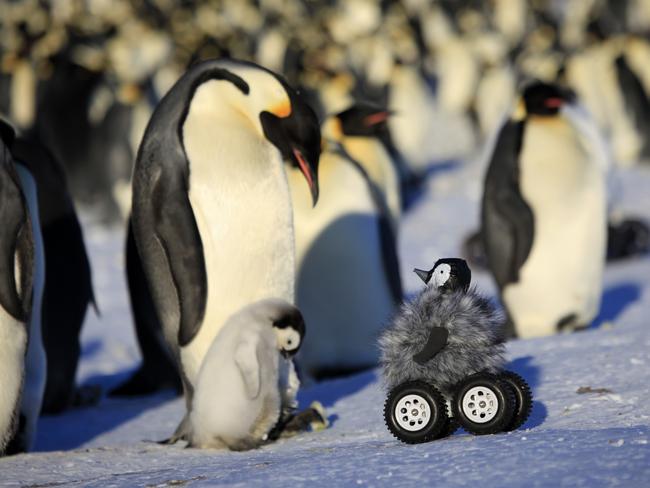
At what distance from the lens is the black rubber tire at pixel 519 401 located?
3.42m

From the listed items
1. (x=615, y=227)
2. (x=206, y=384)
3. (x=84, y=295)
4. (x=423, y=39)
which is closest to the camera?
(x=206, y=384)

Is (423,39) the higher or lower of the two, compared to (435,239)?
higher

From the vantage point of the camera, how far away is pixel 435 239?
1065 centimetres

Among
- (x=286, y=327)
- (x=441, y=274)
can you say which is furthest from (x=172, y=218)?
(x=441, y=274)

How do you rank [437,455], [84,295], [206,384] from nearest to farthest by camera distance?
[437,455], [206,384], [84,295]

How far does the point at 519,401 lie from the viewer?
3.43 meters

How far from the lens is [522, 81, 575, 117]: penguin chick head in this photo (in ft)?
22.7

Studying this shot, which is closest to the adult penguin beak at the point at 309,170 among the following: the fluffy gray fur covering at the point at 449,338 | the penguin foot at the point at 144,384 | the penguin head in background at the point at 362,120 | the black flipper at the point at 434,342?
the fluffy gray fur covering at the point at 449,338

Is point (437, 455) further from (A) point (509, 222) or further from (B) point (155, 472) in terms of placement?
(A) point (509, 222)

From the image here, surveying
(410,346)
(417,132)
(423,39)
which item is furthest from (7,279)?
(423,39)

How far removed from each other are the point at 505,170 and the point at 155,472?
374 centimetres

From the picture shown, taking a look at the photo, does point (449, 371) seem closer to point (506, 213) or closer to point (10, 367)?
point (10, 367)

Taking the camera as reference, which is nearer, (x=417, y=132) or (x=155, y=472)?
(x=155, y=472)

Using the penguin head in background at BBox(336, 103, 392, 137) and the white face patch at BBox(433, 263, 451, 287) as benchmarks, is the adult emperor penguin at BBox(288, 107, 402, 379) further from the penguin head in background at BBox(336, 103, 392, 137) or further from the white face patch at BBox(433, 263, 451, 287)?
the white face patch at BBox(433, 263, 451, 287)
